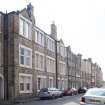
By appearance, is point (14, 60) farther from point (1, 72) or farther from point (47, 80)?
point (47, 80)

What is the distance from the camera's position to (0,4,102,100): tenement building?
33513mm

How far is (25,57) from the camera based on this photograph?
37.1m

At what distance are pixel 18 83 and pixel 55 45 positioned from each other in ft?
62.9

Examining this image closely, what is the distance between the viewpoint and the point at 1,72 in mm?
32844

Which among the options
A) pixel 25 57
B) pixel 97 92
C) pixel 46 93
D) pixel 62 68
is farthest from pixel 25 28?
pixel 97 92

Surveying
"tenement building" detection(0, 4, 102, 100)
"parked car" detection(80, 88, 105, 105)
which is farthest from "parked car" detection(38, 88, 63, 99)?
"parked car" detection(80, 88, 105, 105)

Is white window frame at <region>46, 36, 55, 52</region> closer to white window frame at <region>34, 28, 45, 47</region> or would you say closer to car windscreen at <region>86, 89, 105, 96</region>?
white window frame at <region>34, 28, 45, 47</region>

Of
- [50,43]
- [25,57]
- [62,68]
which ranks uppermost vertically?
[50,43]

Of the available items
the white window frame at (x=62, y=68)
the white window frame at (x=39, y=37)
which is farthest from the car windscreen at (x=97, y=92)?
the white window frame at (x=62, y=68)

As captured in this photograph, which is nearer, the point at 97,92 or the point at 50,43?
the point at 97,92

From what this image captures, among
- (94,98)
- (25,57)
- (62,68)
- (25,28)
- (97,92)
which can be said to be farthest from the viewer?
(62,68)

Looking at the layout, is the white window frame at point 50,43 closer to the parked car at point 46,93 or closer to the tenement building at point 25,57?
the tenement building at point 25,57

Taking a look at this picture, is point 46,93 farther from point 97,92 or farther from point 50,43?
point 97,92

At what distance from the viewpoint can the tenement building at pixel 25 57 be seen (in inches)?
1319
